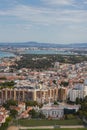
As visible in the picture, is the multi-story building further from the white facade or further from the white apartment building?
the white facade

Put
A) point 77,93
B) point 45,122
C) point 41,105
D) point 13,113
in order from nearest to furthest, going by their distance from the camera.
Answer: point 45,122 → point 13,113 → point 41,105 → point 77,93

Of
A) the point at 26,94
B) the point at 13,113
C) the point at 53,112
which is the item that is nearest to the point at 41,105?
the point at 53,112

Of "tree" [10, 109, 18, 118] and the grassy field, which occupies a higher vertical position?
"tree" [10, 109, 18, 118]

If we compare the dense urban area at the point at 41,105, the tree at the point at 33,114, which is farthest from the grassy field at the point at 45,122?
the tree at the point at 33,114

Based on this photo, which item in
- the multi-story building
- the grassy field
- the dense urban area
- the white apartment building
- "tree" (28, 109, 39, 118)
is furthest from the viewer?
the white apartment building

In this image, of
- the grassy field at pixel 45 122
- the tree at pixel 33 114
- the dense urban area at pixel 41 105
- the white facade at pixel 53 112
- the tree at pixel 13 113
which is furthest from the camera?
the white facade at pixel 53 112

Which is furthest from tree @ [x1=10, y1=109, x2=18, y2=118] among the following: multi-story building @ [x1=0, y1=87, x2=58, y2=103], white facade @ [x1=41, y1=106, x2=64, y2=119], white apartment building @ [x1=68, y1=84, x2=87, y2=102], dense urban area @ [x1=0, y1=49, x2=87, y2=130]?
white apartment building @ [x1=68, y1=84, x2=87, y2=102]

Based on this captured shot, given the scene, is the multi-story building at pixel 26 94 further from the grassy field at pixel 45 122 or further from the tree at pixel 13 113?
the grassy field at pixel 45 122

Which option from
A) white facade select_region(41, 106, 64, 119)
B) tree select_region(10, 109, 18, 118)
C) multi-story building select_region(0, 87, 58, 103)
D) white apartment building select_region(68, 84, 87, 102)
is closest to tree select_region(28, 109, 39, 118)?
white facade select_region(41, 106, 64, 119)

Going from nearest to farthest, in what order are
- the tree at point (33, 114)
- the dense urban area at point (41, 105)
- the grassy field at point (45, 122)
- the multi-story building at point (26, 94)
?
the grassy field at point (45, 122) → the dense urban area at point (41, 105) → the tree at point (33, 114) → the multi-story building at point (26, 94)

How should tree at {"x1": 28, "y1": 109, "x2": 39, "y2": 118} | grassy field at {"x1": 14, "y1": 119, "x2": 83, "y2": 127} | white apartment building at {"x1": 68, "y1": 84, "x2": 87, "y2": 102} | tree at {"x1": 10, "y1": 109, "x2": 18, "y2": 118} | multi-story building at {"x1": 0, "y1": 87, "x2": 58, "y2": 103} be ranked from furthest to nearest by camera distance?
white apartment building at {"x1": 68, "y1": 84, "x2": 87, "y2": 102} → multi-story building at {"x1": 0, "y1": 87, "x2": 58, "y2": 103} → tree at {"x1": 28, "y1": 109, "x2": 39, "y2": 118} → tree at {"x1": 10, "y1": 109, "x2": 18, "y2": 118} → grassy field at {"x1": 14, "y1": 119, "x2": 83, "y2": 127}

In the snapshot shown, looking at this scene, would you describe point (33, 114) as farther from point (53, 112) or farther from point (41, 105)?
point (41, 105)

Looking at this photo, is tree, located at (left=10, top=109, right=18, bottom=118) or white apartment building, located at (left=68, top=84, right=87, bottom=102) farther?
white apartment building, located at (left=68, top=84, right=87, bottom=102)
